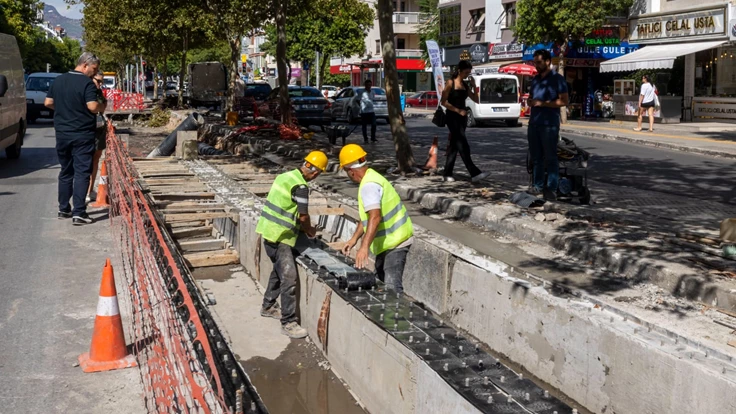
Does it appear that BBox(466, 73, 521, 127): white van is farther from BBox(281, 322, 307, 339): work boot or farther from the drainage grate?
the drainage grate

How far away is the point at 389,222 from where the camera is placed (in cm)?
647

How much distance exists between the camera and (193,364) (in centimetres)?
440

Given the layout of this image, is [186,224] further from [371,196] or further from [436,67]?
[436,67]

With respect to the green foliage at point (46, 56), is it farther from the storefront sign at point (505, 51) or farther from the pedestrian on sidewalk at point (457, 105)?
the pedestrian on sidewalk at point (457, 105)

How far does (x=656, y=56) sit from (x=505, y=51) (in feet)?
45.3

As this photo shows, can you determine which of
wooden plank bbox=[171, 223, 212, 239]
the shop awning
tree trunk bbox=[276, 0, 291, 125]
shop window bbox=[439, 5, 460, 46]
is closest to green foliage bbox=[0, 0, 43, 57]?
shop window bbox=[439, 5, 460, 46]

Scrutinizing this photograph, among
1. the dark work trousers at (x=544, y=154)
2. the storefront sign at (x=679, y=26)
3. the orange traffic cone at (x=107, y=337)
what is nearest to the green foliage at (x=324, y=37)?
the storefront sign at (x=679, y=26)

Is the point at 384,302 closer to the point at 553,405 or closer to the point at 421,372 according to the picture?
the point at 421,372

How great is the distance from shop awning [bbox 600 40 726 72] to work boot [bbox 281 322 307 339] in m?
25.1

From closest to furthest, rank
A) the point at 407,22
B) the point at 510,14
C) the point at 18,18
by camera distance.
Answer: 1. the point at 510,14
2. the point at 18,18
3. the point at 407,22

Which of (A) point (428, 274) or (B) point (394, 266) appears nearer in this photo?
(B) point (394, 266)

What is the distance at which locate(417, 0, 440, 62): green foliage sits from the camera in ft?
193

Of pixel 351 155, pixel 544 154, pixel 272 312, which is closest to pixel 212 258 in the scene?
pixel 272 312

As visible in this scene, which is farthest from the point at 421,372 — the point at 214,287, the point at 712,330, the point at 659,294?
the point at 214,287
